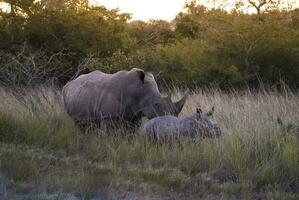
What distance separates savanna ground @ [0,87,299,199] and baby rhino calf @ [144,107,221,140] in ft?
0.64

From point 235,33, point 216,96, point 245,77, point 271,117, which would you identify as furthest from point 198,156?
point 235,33

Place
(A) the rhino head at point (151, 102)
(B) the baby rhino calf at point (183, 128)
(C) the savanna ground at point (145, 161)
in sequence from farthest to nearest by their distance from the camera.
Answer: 1. (A) the rhino head at point (151, 102)
2. (B) the baby rhino calf at point (183, 128)
3. (C) the savanna ground at point (145, 161)

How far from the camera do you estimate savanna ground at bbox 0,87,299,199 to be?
22.0 ft

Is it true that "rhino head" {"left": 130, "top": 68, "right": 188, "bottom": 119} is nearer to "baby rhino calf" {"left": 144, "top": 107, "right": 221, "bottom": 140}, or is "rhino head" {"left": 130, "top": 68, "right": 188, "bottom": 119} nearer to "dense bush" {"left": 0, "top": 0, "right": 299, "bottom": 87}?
"baby rhino calf" {"left": 144, "top": 107, "right": 221, "bottom": 140}

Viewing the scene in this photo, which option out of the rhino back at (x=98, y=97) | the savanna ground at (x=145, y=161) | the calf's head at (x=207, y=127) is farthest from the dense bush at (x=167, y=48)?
the calf's head at (x=207, y=127)

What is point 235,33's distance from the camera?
18844 mm

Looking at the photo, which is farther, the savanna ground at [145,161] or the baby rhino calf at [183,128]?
the baby rhino calf at [183,128]

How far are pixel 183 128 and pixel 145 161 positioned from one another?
Answer: 3.66ft

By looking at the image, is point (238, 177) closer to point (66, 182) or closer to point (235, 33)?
point (66, 182)

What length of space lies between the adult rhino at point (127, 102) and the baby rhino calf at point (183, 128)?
1.01m

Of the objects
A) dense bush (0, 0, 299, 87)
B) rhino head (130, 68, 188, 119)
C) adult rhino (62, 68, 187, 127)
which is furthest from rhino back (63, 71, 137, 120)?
dense bush (0, 0, 299, 87)

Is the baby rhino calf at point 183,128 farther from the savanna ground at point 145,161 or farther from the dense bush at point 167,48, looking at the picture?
the dense bush at point 167,48

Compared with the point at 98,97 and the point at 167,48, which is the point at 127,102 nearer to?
the point at 98,97

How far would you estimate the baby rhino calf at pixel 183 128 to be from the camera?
8.87 m
